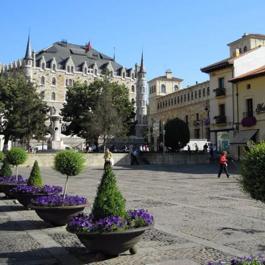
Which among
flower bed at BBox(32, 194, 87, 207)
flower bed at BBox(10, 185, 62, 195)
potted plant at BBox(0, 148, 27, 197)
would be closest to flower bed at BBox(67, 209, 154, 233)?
flower bed at BBox(32, 194, 87, 207)

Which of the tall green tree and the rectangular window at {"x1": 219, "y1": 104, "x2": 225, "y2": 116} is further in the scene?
the rectangular window at {"x1": 219, "y1": 104, "x2": 225, "y2": 116}

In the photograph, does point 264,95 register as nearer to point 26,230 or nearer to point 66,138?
point 26,230

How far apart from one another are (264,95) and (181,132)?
9081 millimetres

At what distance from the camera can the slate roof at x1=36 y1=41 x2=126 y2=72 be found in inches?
4616

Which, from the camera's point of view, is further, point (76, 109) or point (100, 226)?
point (76, 109)

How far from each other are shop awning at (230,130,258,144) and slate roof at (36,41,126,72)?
7970 cm

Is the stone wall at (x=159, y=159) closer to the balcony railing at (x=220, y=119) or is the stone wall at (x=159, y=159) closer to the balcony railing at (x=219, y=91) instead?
the balcony railing at (x=220, y=119)

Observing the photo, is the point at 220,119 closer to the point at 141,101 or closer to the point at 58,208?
the point at 58,208

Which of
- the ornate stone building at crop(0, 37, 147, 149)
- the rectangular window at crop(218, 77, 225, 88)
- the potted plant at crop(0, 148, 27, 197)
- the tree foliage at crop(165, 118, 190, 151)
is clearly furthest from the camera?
the ornate stone building at crop(0, 37, 147, 149)

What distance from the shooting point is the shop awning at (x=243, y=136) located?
4075 cm

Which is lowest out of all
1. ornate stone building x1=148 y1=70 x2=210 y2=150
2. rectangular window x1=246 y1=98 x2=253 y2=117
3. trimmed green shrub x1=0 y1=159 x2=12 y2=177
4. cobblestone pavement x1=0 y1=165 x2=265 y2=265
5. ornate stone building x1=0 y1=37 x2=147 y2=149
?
cobblestone pavement x1=0 y1=165 x2=265 y2=265

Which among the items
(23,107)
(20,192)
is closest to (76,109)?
(23,107)

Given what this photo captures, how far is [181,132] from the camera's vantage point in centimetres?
4519

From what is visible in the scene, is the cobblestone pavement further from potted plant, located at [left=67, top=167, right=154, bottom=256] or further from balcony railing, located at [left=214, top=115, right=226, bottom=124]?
balcony railing, located at [left=214, top=115, right=226, bottom=124]
